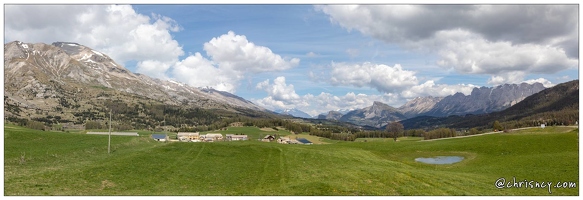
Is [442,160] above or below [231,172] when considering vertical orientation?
below

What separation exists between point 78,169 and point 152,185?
9.63 metres

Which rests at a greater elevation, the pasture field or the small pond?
the pasture field

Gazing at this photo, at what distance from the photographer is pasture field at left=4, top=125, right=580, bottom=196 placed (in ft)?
104

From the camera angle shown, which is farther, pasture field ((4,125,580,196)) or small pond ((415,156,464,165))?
small pond ((415,156,464,165))

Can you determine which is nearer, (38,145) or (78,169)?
(78,169)

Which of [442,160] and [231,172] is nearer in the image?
[231,172]

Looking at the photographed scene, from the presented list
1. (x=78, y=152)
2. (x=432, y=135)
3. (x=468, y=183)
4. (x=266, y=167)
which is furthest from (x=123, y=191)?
(x=432, y=135)

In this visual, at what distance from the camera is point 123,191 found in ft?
104

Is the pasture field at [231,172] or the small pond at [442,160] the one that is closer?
the pasture field at [231,172]

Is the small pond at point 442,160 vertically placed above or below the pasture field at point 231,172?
below

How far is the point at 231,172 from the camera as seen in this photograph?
42375 millimetres

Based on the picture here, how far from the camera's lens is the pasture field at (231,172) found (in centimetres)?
3167

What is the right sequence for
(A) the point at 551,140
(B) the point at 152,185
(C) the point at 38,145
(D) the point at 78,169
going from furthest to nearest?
(A) the point at 551,140, (C) the point at 38,145, (D) the point at 78,169, (B) the point at 152,185

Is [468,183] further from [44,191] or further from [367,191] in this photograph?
[44,191]
